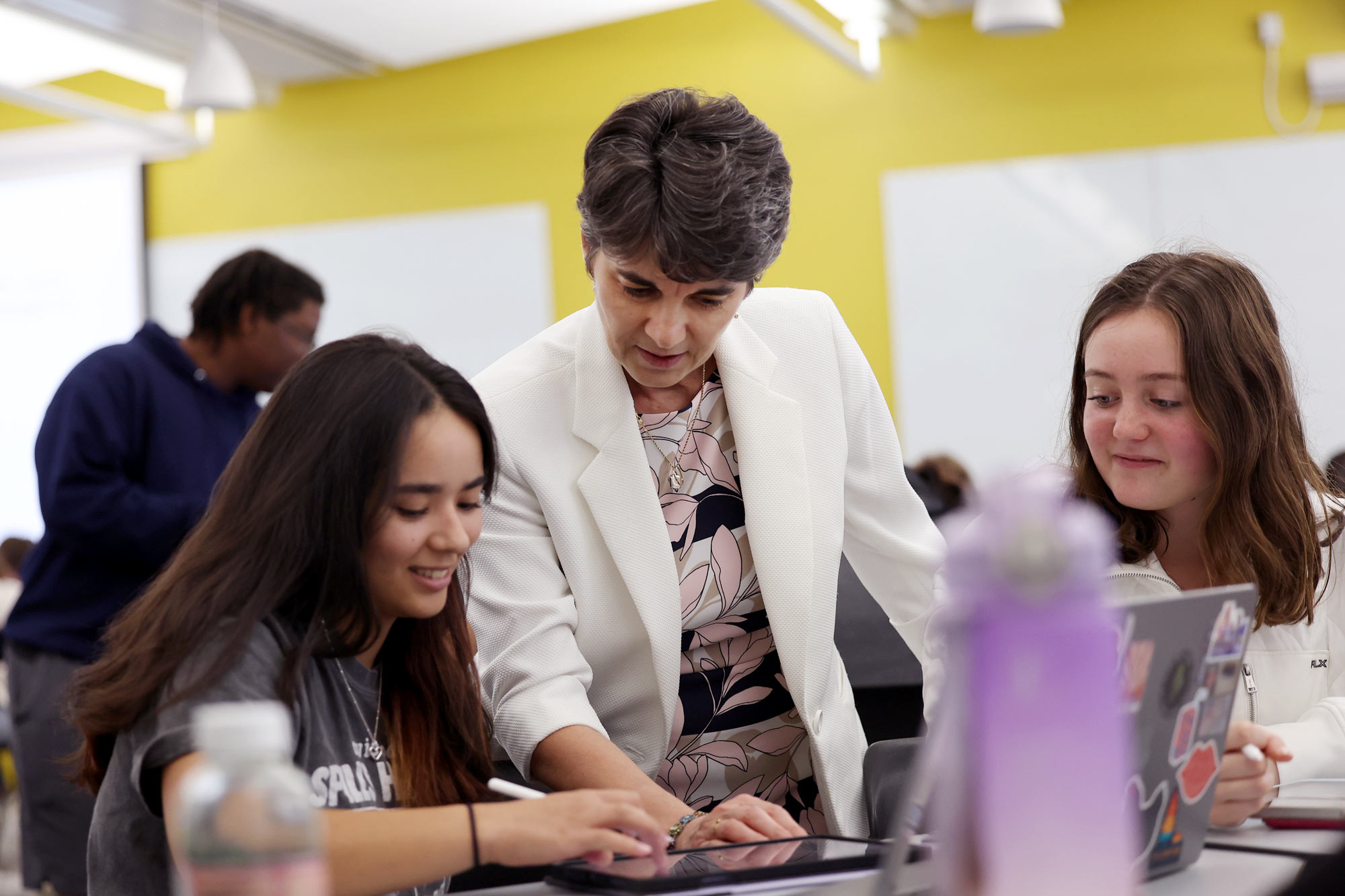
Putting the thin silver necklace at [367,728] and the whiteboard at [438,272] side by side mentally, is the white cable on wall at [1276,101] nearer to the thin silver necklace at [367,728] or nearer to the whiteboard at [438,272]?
the whiteboard at [438,272]

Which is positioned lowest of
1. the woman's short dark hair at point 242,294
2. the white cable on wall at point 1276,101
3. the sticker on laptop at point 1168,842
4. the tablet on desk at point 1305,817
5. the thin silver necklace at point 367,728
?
the tablet on desk at point 1305,817

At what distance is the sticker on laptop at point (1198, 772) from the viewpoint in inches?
34.6

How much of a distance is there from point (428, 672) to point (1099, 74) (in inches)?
184

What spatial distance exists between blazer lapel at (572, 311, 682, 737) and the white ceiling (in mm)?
3924

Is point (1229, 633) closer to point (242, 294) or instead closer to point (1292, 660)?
point (1292, 660)

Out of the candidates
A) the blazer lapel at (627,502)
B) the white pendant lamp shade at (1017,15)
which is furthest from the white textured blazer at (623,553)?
the white pendant lamp shade at (1017,15)

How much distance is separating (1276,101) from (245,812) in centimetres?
528

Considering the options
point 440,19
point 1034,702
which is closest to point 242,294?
point 1034,702

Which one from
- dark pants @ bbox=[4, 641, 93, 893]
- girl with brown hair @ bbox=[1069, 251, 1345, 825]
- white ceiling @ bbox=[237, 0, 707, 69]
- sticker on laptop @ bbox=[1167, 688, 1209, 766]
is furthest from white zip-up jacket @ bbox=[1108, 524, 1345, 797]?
white ceiling @ bbox=[237, 0, 707, 69]

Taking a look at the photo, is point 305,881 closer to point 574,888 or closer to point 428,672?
point 574,888

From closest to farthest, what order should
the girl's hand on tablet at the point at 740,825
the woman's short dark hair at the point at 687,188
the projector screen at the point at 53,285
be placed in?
the girl's hand on tablet at the point at 740,825 → the woman's short dark hair at the point at 687,188 → the projector screen at the point at 53,285

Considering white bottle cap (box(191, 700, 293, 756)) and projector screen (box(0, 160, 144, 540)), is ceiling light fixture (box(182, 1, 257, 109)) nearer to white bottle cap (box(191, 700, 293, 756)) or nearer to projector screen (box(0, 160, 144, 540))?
projector screen (box(0, 160, 144, 540))

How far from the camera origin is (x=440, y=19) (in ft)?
Result: 17.3

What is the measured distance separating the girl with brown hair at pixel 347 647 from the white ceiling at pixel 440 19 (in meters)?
4.20
